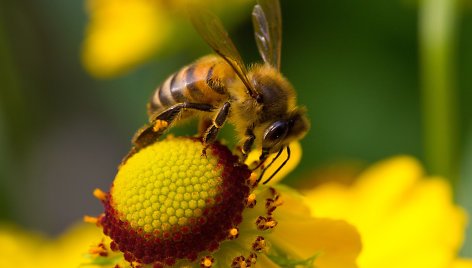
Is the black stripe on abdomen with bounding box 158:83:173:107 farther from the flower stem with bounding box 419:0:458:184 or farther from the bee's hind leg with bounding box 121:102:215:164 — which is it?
the flower stem with bounding box 419:0:458:184

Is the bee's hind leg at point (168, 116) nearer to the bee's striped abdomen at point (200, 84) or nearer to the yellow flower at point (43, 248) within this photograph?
the bee's striped abdomen at point (200, 84)

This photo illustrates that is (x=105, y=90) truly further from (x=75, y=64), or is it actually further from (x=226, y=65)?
(x=226, y=65)

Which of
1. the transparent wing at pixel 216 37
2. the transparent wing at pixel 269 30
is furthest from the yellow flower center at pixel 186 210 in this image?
the transparent wing at pixel 269 30

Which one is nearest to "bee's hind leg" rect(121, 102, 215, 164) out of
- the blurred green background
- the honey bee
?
the honey bee

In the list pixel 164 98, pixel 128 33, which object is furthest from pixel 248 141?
pixel 128 33

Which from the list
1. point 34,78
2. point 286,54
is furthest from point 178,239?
point 34,78

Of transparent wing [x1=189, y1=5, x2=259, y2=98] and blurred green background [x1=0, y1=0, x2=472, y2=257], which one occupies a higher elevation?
transparent wing [x1=189, y1=5, x2=259, y2=98]
